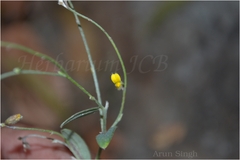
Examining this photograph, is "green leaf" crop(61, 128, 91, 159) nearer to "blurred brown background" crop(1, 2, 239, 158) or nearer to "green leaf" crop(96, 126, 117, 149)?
"green leaf" crop(96, 126, 117, 149)

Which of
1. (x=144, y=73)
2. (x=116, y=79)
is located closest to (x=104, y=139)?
(x=116, y=79)

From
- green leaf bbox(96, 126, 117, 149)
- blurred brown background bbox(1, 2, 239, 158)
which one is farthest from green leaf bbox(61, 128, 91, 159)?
blurred brown background bbox(1, 2, 239, 158)

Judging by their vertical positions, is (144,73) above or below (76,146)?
below

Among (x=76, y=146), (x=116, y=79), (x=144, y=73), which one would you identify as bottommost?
(x=144, y=73)

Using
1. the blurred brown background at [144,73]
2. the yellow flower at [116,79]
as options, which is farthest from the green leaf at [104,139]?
the blurred brown background at [144,73]

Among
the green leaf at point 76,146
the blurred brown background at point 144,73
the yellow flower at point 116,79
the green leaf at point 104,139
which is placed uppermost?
the yellow flower at point 116,79

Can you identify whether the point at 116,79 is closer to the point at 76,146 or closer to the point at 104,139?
the point at 104,139

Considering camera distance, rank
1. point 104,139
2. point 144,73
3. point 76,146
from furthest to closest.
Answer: point 144,73
point 76,146
point 104,139

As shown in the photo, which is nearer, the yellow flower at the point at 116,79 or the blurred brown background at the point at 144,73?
the yellow flower at the point at 116,79

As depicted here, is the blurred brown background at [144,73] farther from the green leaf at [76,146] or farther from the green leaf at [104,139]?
the green leaf at [104,139]

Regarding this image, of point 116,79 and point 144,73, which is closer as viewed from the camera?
point 116,79

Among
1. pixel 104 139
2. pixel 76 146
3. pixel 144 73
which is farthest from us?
pixel 144 73
